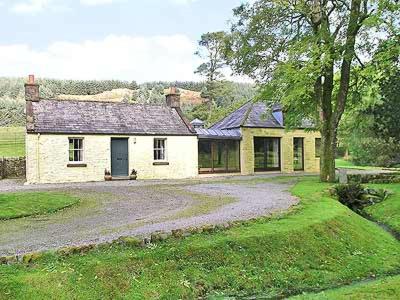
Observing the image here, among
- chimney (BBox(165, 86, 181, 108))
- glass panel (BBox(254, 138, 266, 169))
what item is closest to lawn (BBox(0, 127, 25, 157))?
chimney (BBox(165, 86, 181, 108))

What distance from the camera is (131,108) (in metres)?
29.1

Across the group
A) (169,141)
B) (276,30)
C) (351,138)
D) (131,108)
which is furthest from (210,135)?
(351,138)

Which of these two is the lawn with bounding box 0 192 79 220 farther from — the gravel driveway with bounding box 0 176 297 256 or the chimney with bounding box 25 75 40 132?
the chimney with bounding box 25 75 40 132

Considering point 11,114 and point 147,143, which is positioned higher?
point 11,114

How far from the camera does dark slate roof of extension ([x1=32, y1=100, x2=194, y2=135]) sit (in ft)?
82.6

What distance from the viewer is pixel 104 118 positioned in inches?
1069

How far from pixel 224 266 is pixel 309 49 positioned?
46.2 ft

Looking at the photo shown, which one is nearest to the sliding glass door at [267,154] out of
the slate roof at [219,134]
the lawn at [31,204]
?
the slate roof at [219,134]

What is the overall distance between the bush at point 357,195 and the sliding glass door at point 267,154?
1251 cm

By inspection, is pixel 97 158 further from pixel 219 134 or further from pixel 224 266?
pixel 224 266

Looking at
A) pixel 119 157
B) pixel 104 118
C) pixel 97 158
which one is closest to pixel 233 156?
pixel 119 157

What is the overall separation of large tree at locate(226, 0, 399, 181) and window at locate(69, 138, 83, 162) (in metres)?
10.1

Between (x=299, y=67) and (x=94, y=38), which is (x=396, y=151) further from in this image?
(x=94, y=38)

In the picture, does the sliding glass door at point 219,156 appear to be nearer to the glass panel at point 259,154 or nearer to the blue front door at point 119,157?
the glass panel at point 259,154
